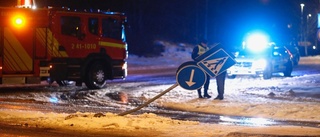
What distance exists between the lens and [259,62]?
27469 millimetres

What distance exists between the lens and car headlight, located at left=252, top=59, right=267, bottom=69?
89.6ft

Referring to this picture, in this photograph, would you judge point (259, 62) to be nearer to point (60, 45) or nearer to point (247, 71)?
point (247, 71)

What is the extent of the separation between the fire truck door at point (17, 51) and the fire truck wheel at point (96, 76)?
90.3 inches

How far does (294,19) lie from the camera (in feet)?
259

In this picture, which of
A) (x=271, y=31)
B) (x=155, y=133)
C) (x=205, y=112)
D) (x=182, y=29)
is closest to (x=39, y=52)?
(x=205, y=112)

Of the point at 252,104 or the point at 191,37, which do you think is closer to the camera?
the point at 252,104

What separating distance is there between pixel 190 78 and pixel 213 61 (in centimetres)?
70

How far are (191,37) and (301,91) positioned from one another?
158 ft

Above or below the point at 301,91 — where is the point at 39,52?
above

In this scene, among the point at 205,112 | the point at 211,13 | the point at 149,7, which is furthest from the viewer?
the point at 211,13

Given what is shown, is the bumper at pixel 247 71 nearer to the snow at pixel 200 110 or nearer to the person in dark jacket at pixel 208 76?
the snow at pixel 200 110

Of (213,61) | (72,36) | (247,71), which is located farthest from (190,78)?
(247,71)

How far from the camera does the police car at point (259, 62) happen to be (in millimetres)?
27312

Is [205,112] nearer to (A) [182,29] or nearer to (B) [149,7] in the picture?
(B) [149,7]
